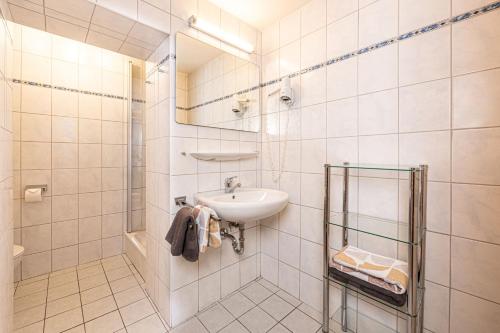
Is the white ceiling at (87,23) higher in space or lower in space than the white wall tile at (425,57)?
higher

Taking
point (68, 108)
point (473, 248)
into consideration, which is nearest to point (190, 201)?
point (473, 248)

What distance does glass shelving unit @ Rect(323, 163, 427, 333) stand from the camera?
976 millimetres

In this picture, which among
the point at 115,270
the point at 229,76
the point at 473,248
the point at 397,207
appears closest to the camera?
the point at 473,248

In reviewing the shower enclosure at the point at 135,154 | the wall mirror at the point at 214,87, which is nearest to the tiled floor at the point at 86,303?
the shower enclosure at the point at 135,154

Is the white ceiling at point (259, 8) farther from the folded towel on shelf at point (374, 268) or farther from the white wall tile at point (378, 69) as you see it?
the folded towel on shelf at point (374, 268)

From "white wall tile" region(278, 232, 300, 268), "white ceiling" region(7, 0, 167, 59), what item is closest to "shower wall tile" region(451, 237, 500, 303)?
"white wall tile" region(278, 232, 300, 268)

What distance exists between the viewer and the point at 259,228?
192 cm

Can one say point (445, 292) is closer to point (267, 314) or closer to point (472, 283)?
point (472, 283)

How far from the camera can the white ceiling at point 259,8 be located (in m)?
1.54

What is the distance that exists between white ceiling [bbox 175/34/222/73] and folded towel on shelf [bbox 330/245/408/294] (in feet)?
4.89

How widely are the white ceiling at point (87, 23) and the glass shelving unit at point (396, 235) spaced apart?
1.42 meters

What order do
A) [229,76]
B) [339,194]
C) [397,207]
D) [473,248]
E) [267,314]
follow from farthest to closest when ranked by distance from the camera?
[229,76], [267,314], [339,194], [397,207], [473,248]

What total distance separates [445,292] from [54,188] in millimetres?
2941

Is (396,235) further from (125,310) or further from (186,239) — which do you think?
(125,310)
